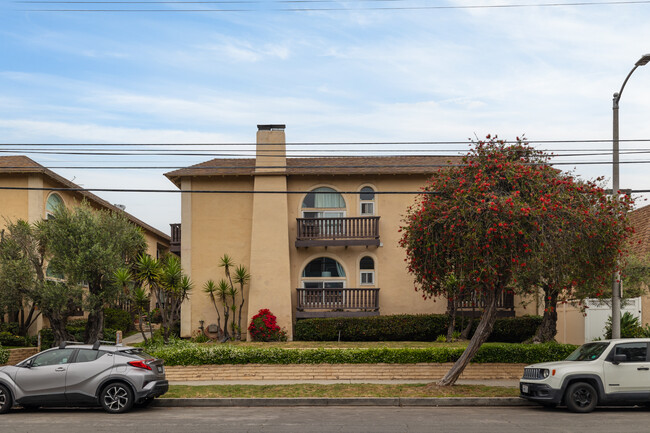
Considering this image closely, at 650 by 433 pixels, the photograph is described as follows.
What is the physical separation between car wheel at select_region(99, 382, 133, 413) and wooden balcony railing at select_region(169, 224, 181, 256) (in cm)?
1398

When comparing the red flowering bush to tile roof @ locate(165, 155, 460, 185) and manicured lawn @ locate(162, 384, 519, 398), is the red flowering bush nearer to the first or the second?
tile roof @ locate(165, 155, 460, 185)

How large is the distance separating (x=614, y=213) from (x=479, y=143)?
362 cm

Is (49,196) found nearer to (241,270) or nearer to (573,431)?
(241,270)

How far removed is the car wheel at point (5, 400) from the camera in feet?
46.3

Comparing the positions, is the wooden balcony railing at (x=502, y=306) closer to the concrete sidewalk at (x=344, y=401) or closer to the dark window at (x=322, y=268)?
the dark window at (x=322, y=268)

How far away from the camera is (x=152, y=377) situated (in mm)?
14383

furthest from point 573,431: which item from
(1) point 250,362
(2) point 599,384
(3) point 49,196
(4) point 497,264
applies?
(3) point 49,196

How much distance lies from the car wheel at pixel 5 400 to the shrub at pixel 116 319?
16.1 metres

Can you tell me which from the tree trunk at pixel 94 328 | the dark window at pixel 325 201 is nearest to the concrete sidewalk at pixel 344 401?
the tree trunk at pixel 94 328

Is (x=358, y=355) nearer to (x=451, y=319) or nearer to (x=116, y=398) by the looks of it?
(x=451, y=319)

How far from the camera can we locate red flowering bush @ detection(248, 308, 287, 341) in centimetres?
2555

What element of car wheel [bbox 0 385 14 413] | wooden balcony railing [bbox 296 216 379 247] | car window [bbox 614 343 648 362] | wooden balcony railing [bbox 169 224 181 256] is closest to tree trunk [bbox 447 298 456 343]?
wooden balcony railing [bbox 296 216 379 247]

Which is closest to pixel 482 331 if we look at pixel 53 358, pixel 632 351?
pixel 632 351

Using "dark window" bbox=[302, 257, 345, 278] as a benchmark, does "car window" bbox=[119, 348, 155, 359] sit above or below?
below
